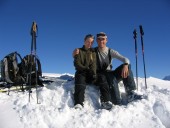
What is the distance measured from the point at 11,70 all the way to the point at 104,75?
3.00 meters

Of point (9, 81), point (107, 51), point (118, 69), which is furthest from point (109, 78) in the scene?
point (9, 81)

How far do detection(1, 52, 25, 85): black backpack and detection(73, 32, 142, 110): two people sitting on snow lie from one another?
220 cm

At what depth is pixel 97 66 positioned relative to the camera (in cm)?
712

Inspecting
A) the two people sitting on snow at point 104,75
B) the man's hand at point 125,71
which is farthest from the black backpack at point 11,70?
the man's hand at point 125,71

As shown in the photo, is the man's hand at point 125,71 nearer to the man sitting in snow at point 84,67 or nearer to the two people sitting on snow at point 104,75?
the two people sitting on snow at point 104,75

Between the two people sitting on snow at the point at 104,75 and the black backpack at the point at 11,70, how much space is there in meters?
2.20

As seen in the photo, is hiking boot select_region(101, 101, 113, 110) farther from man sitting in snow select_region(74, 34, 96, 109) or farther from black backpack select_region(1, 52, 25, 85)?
black backpack select_region(1, 52, 25, 85)

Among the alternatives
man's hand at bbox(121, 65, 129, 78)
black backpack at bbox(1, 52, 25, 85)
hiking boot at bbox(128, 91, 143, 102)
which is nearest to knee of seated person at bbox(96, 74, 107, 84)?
man's hand at bbox(121, 65, 129, 78)

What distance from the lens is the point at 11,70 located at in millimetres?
7879

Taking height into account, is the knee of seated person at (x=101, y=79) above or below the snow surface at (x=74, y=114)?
above

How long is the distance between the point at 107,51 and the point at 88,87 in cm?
113

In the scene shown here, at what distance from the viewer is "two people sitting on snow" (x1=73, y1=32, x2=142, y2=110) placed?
6.27 m

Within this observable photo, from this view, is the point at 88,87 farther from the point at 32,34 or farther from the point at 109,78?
the point at 32,34

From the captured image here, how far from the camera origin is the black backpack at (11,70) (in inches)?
306
